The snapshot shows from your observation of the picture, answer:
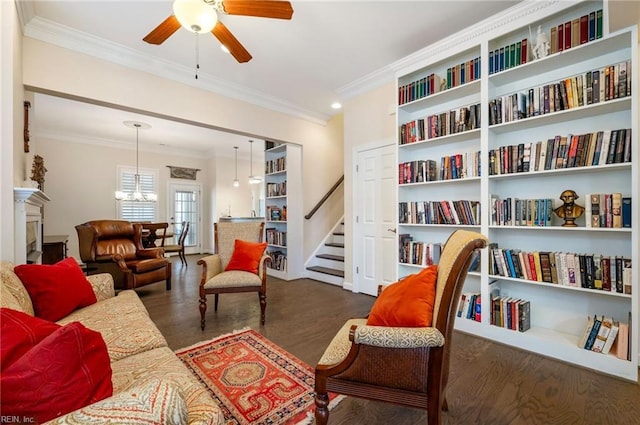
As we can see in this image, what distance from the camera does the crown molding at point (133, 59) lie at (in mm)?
2627

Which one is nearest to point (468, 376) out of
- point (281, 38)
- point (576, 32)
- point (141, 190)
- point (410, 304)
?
point (410, 304)

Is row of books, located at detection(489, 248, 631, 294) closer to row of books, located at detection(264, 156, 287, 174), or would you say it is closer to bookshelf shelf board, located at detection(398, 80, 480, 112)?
bookshelf shelf board, located at detection(398, 80, 480, 112)

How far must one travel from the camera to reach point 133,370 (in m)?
1.21

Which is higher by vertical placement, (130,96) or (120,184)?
(130,96)

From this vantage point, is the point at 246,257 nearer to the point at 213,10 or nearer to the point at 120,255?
the point at 120,255

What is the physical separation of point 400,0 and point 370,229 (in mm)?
2465

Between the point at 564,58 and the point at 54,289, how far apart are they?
154 inches

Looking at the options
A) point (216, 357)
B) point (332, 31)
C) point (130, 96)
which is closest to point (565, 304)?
point (216, 357)

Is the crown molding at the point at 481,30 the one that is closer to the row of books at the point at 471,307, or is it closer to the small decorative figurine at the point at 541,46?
the small decorative figurine at the point at 541,46

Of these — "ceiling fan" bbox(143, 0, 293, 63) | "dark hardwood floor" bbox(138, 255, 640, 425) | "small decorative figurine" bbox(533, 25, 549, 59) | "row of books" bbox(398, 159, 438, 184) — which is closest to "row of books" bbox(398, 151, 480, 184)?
"row of books" bbox(398, 159, 438, 184)

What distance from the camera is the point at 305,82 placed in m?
3.82

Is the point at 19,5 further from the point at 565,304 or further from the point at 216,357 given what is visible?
the point at 565,304

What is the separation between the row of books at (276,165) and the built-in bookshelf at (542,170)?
2.44m

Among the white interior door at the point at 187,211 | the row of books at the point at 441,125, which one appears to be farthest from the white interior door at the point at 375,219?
the white interior door at the point at 187,211
